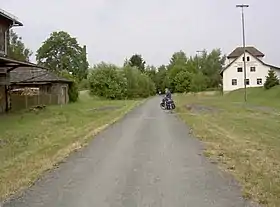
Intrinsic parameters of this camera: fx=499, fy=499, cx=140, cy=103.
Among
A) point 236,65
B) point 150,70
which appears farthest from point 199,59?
point 236,65

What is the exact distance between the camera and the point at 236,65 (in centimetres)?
9244

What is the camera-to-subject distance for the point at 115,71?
258 ft

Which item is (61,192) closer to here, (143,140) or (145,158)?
(145,158)

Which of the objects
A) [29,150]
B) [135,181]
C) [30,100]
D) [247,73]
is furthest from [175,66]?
[135,181]

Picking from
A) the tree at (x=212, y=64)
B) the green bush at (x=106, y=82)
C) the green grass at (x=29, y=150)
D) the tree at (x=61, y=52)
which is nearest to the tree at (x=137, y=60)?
the tree at (x=212, y=64)

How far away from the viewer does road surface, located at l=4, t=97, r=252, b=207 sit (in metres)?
7.86

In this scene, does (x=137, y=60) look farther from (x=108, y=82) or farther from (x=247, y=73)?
(x=108, y=82)

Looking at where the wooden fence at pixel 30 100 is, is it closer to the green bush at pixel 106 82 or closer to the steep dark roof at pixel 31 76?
the steep dark roof at pixel 31 76

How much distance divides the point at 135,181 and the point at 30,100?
115ft

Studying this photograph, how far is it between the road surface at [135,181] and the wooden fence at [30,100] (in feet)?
84.9

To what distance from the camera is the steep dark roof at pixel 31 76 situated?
4991 cm

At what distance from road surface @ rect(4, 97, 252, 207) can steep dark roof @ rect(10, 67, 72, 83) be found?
119ft

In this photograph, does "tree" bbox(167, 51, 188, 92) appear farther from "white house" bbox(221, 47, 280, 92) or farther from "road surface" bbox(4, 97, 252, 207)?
"road surface" bbox(4, 97, 252, 207)

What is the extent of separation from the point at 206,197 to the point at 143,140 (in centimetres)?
926
